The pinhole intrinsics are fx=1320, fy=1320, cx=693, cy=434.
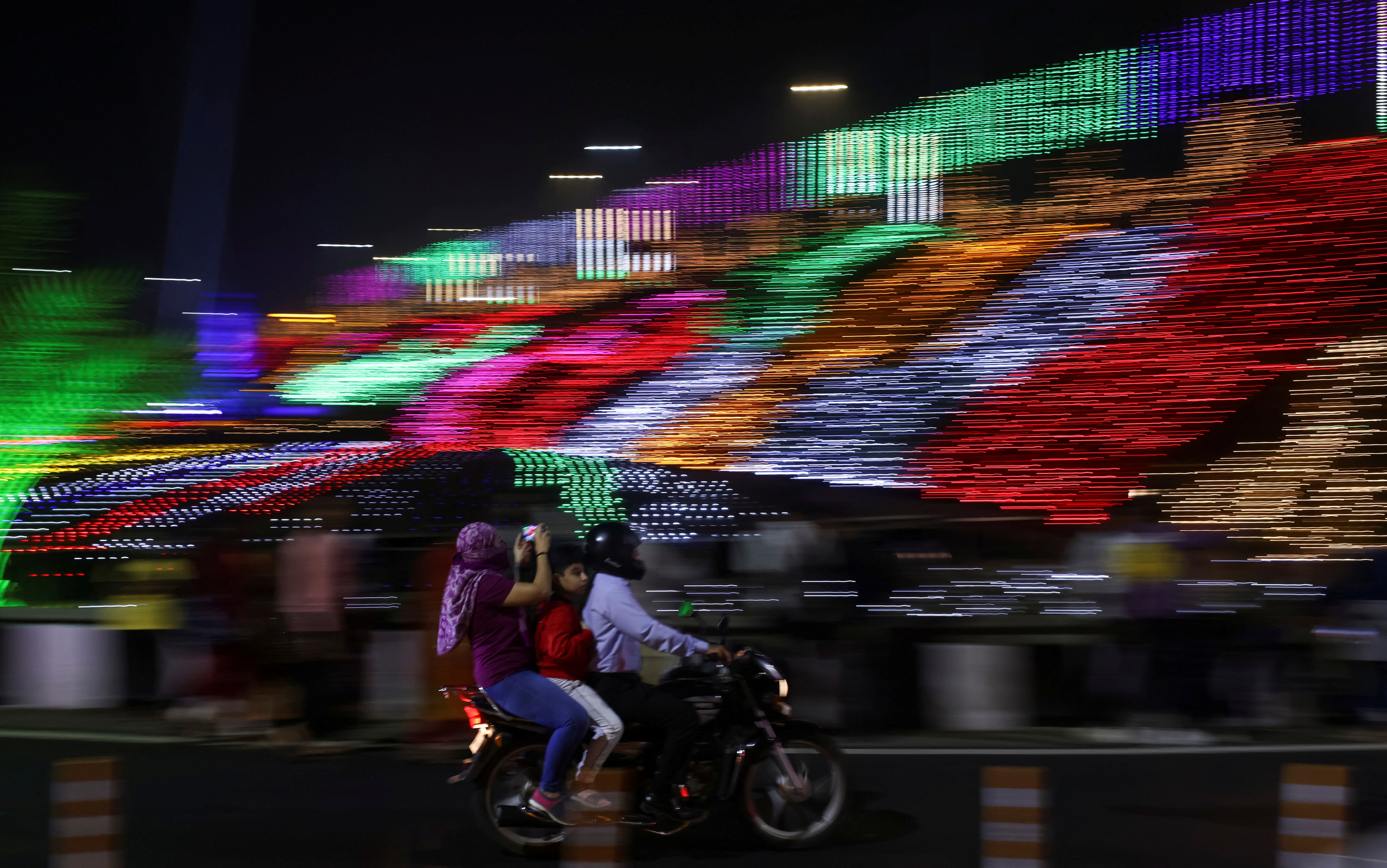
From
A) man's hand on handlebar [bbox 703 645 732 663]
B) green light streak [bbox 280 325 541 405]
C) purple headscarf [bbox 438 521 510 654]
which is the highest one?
green light streak [bbox 280 325 541 405]

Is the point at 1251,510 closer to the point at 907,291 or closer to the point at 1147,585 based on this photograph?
the point at 907,291

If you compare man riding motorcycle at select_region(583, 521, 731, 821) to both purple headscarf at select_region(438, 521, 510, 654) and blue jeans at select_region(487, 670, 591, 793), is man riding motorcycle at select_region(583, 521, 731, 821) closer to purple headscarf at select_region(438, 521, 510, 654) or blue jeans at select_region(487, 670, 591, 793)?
blue jeans at select_region(487, 670, 591, 793)

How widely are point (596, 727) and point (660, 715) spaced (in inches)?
11.5

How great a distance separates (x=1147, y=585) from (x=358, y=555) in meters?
6.37

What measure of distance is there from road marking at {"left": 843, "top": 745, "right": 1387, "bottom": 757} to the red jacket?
10.4ft

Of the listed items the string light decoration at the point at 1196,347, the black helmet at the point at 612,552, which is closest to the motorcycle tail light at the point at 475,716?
the black helmet at the point at 612,552

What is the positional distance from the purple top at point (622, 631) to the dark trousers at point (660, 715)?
11cm

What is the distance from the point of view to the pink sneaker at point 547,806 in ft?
19.1

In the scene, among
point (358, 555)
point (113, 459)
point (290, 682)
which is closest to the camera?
point (290, 682)

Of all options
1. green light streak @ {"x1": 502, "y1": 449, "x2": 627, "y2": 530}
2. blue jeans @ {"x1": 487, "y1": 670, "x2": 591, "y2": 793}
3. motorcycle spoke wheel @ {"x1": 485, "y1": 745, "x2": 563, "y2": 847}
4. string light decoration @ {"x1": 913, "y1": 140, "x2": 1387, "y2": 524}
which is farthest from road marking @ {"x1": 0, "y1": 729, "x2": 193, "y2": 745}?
string light decoration @ {"x1": 913, "y1": 140, "x2": 1387, "y2": 524}

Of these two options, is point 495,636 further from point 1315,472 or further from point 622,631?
point 1315,472

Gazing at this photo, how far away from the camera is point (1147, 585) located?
31.0 feet

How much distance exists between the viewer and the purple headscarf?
5.93 m

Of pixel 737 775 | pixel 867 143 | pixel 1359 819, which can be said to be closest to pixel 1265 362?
pixel 867 143
